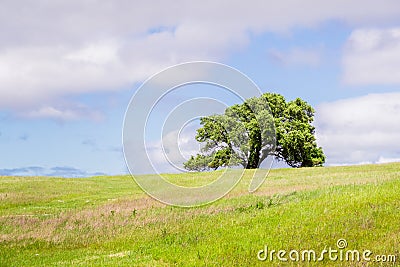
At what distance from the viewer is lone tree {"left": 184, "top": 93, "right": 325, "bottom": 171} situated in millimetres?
67125

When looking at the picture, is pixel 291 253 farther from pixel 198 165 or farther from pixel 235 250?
pixel 198 165

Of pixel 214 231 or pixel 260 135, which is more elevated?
pixel 260 135

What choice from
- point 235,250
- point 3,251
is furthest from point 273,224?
point 3,251

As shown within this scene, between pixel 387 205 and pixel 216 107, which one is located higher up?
pixel 216 107

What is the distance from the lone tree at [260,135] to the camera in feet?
220

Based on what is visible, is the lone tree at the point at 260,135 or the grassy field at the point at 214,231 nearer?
the grassy field at the point at 214,231

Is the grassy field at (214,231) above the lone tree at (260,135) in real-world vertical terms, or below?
below

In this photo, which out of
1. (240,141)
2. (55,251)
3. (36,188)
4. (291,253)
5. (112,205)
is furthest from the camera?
(240,141)

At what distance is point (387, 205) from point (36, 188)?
37459 millimetres

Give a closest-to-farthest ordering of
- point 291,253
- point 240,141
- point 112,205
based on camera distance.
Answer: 1. point 291,253
2. point 112,205
3. point 240,141

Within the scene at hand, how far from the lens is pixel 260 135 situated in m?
67.4

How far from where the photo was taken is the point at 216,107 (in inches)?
928

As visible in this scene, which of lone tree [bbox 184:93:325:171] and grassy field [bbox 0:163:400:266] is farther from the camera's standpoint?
lone tree [bbox 184:93:325:171]

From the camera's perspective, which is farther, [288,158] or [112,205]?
[288,158]
